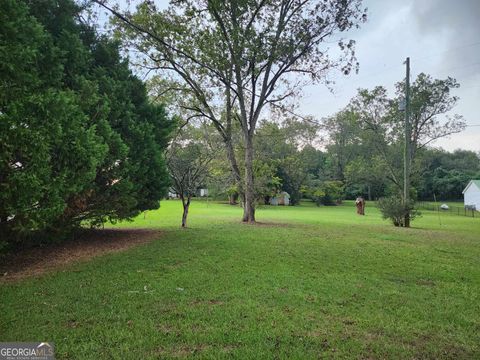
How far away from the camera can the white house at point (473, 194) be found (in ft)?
142

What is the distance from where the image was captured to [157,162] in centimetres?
1038

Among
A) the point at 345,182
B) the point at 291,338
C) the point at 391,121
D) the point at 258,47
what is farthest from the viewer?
the point at 345,182

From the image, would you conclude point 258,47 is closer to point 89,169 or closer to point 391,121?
point 89,169

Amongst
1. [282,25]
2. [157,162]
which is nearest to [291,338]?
[157,162]

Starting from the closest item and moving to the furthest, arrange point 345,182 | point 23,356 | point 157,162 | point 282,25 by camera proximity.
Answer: point 23,356 → point 157,162 → point 282,25 → point 345,182

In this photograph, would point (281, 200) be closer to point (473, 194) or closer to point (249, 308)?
point (473, 194)

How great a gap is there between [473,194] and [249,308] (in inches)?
1996

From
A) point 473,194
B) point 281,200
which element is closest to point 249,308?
point 281,200

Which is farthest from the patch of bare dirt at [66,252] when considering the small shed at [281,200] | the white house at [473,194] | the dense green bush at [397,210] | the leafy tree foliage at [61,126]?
the white house at [473,194]

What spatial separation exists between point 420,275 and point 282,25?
12.3 metres

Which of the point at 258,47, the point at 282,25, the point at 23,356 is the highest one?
the point at 282,25

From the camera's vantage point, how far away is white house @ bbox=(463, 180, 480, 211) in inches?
1704

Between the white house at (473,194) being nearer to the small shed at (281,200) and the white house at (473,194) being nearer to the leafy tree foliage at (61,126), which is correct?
the small shed at (281,200)

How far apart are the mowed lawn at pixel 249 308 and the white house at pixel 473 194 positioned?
4407 centimetres
